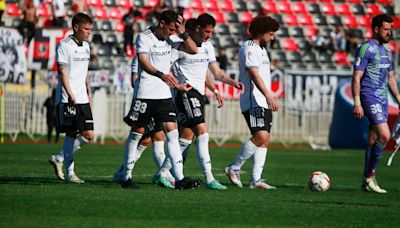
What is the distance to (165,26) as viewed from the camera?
12766mm

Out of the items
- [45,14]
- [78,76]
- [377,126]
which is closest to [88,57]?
[78,76]

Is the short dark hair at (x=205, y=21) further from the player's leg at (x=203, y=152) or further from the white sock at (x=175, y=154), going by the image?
the white sock at (x=175, y=154)

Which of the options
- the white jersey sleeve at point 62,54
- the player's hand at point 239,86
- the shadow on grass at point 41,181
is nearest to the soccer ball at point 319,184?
the player's hand at point 239,86

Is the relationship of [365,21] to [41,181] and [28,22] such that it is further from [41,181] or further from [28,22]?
[41,181]

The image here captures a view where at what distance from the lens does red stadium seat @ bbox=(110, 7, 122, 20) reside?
3684 cm

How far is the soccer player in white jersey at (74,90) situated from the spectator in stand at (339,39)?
24.6 metres

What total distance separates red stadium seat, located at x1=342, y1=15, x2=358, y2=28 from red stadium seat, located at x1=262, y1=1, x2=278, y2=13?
279cm

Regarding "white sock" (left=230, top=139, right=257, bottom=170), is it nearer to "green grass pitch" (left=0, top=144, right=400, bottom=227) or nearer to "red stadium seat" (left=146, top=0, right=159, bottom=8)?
"green grass pitch" (left=0, top=144, right=400, bottom=227)

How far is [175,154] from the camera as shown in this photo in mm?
12781

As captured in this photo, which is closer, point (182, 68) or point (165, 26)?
point (165, 26)

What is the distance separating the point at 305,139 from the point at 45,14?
10213 millimetres

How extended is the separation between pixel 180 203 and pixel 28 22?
74.8 ft

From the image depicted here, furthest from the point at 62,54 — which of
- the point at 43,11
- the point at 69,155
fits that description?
the point at 43,11

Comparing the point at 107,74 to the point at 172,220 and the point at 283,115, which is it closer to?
the point at 283,115
